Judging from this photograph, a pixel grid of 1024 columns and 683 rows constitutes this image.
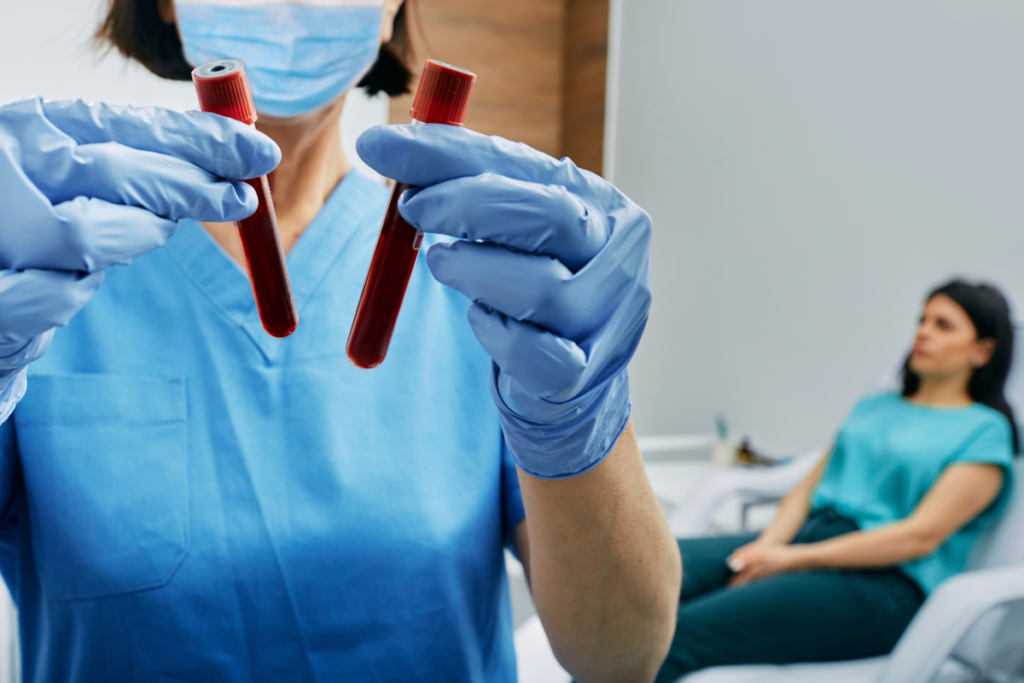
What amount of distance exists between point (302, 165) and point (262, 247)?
24 centimetres

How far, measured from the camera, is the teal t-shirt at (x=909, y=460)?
1.28 metres

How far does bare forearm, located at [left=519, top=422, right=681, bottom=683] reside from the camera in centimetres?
48

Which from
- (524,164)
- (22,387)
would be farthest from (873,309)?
(22,387)

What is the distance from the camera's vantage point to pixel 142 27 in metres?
0.61

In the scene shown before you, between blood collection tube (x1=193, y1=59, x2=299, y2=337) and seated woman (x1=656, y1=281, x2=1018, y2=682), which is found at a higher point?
blood collection tube (x1=193, y1=59, x2=299, y2=337)

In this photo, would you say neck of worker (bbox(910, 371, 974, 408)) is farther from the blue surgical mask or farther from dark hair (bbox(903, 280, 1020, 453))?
the blue surgical mask

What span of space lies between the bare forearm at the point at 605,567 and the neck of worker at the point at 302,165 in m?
0.32

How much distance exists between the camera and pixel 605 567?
0.50 meters

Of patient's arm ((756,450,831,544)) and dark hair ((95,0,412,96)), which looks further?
patient's arm ((756,450,831,544))

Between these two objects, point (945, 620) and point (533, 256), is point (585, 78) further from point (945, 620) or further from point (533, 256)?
point (533, 256)

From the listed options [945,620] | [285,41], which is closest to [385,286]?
[285,41]

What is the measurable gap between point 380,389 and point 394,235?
193 millimetres

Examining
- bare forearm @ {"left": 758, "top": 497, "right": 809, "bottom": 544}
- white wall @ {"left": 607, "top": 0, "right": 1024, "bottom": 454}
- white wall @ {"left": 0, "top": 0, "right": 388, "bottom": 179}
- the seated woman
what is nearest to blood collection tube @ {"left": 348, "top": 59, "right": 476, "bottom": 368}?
white wall @ {"left": 0, "top": 0, "right": 388, "bottom": 179}

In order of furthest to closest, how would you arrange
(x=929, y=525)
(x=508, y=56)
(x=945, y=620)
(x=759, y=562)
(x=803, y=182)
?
(x=508, y=56), (x=803, y=182), (x=759, y=562), (x=929, y=525), (x=945, y=620)
